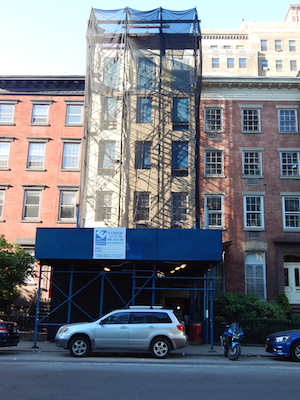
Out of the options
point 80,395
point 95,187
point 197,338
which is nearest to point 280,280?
point 197,338

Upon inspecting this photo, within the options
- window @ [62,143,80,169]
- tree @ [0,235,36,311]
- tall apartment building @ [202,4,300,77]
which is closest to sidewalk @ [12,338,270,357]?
tree @ [0,235,36,311]

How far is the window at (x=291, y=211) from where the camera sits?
92.1ft

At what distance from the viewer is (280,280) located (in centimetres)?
2683

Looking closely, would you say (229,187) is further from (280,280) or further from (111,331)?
(111,331)

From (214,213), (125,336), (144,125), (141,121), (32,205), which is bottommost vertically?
(125,336)

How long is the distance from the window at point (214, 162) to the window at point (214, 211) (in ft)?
5.60

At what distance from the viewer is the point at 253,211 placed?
92.3ft

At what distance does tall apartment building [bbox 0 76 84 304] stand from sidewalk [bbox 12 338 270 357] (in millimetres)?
11434

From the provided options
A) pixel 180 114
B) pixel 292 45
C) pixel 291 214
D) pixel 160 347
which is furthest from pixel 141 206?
pixel 292 45

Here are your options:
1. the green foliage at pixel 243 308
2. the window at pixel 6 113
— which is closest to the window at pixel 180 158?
the green foliage at pixel 243 308

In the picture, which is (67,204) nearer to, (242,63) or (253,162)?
(253,162)

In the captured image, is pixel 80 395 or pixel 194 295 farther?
pixel 194 295

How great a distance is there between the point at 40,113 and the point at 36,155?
3.21 m

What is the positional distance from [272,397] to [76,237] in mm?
10831
